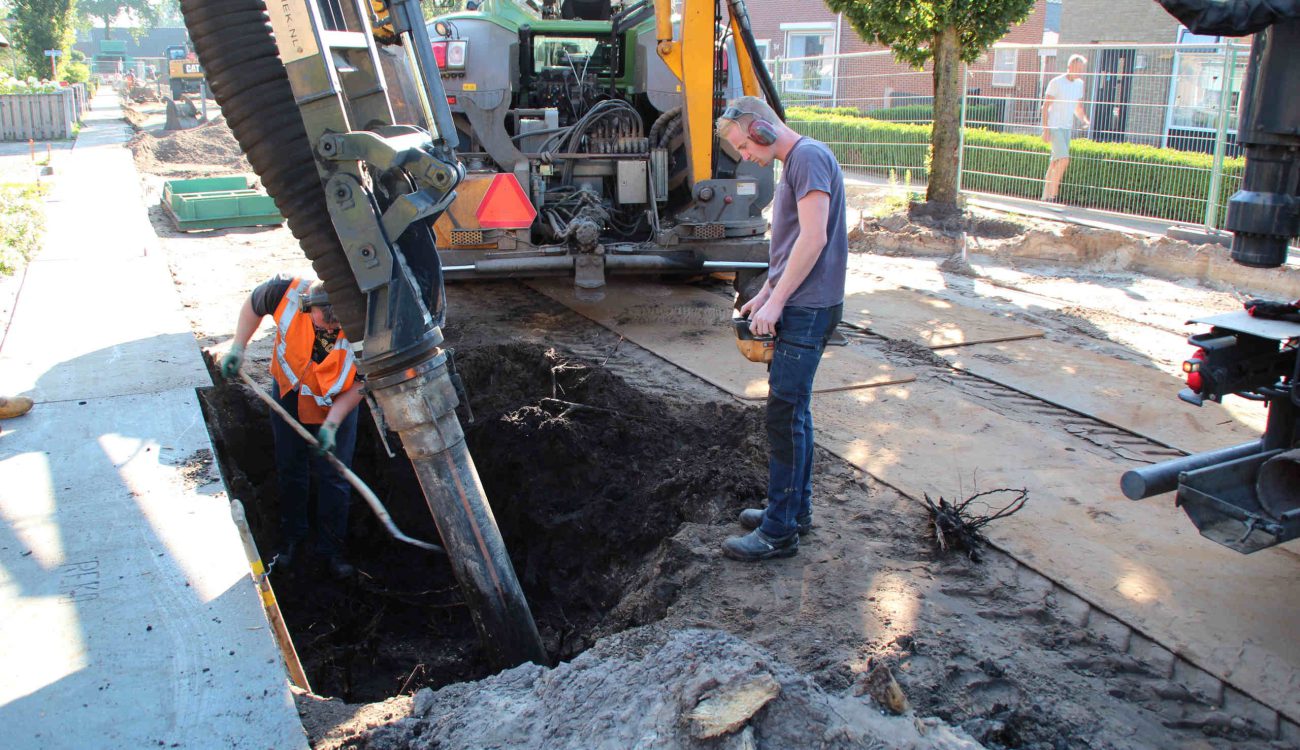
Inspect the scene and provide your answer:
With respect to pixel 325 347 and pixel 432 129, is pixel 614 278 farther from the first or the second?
pixel 432 129

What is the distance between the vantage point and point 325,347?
173 inches

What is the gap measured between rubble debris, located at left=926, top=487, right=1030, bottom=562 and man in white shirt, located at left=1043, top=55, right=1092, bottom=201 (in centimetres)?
790

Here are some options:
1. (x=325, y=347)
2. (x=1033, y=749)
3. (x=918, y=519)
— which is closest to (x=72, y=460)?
(x=325, y=347)

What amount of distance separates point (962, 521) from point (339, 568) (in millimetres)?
3046

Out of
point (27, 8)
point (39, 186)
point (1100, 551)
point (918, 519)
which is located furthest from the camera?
point (27, 8)

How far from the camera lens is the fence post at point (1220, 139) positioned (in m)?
9.28

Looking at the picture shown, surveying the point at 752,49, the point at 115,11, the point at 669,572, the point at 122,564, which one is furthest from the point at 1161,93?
the point at 115,11

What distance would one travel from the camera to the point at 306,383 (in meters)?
4.43

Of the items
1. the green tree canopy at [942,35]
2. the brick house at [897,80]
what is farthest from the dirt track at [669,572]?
the brick house at [897,80]

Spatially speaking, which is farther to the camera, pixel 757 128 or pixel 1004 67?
pixel 1004 67

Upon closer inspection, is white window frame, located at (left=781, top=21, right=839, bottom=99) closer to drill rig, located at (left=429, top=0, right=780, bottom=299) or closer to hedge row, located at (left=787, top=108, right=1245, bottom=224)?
hedge row, located at (left=787, top=108, right=1245, bottom=224)

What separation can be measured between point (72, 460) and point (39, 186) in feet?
38.5

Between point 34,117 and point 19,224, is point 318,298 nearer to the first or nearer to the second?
point 19,224

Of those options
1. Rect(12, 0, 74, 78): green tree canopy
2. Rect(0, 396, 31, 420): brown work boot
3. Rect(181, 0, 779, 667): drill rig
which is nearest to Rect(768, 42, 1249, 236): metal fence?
Rect(181, 0, 779, 667): drill rig
